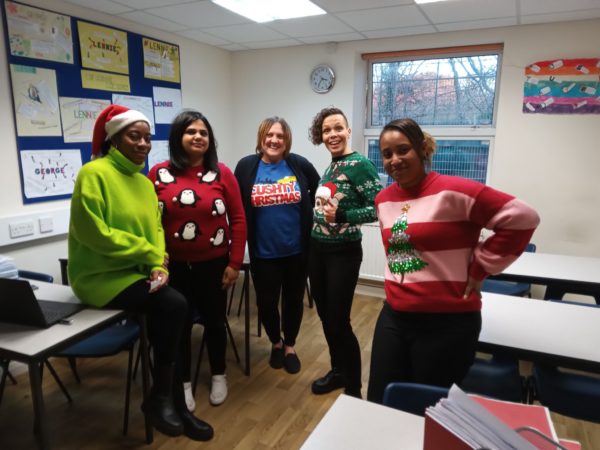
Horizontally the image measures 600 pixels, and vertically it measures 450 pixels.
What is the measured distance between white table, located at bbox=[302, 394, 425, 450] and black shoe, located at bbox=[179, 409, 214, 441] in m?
1.17

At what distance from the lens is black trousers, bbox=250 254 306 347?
99.3 inches

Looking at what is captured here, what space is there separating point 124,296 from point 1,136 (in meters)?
1.62

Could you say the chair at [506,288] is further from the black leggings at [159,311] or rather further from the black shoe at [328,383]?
the black leggings at [159,311]

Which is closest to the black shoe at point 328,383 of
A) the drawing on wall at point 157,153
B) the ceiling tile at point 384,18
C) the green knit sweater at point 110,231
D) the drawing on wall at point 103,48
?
the green knit sweater at point 110,231

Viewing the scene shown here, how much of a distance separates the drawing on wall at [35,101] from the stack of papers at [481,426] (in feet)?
9.63

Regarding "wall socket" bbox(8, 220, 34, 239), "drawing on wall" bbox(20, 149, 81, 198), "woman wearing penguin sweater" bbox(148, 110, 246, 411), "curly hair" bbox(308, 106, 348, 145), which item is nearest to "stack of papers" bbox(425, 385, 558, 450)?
"woman wearing penguin sweater" bbox(148, 110, 246, 411)

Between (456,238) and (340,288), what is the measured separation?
2.97ft

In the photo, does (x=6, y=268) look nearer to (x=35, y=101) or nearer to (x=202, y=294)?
(x=202, y=294)

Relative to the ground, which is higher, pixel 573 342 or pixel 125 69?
pixel 125 69

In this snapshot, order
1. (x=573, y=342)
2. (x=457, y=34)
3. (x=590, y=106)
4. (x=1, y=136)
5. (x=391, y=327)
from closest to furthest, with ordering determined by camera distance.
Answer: (x=391, y=327), (x=573, y=342), (x=1, y=136), (x=590, y=106), (x=457, y=34)

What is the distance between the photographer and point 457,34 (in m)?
3.66

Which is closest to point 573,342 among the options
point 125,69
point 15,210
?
point 15,210

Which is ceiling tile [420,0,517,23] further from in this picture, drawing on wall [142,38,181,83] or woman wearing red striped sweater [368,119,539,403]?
drawing on wall [142,38,181,83]

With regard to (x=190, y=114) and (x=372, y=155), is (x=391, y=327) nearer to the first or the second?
(x=190, y=114)
